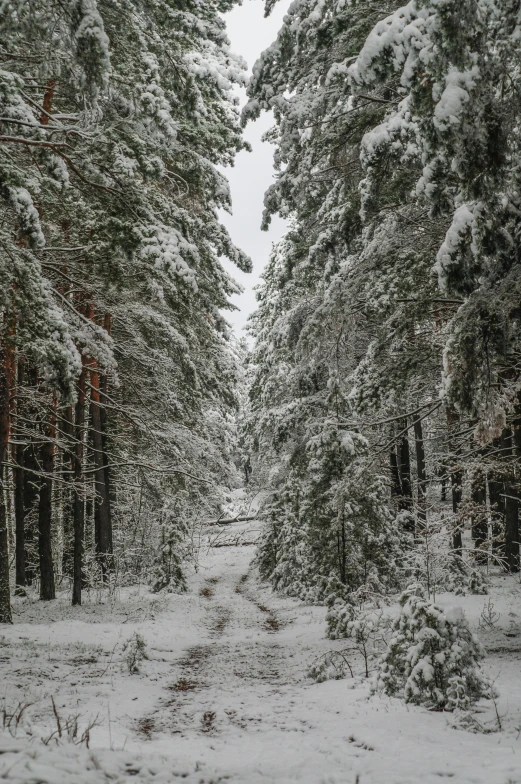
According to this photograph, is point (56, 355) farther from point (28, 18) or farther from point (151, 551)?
point (151, 551)

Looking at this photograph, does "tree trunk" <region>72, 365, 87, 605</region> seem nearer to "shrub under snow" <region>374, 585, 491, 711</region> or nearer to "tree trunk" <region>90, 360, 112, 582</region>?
"tree trunk" <region>90, 360, 112, 582</region>

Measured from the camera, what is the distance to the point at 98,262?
8.27 m

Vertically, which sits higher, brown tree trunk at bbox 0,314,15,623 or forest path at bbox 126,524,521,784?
brown tree trunk at bbox 0,314,15,623

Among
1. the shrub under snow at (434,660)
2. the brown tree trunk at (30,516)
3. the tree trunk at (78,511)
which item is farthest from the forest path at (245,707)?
the brown tree trunk at (30,516)

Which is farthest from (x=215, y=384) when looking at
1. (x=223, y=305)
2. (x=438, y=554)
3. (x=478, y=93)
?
(x=478, y=93)

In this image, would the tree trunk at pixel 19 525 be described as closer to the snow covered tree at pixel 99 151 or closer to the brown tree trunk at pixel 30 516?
the brown tree trunk at pixel 30 516

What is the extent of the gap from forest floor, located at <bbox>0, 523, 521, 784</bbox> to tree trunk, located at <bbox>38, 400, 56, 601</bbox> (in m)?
1.10

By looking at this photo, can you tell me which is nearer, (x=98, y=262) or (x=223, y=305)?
(x=98, y=262)

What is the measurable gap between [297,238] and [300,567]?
9.97 meters

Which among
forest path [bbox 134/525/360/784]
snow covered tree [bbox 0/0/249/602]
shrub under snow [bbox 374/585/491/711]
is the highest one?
snow covered tree [bbox 0/0/249/602]

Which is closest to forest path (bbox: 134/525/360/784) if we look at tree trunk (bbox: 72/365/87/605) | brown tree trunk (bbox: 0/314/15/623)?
tree trunk (bbox: 72/365/87/605)

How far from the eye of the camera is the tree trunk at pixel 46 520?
40.2ft

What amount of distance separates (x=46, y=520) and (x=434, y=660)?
32.0ft

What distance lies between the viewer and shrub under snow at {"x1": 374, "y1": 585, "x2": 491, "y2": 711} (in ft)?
17.1
